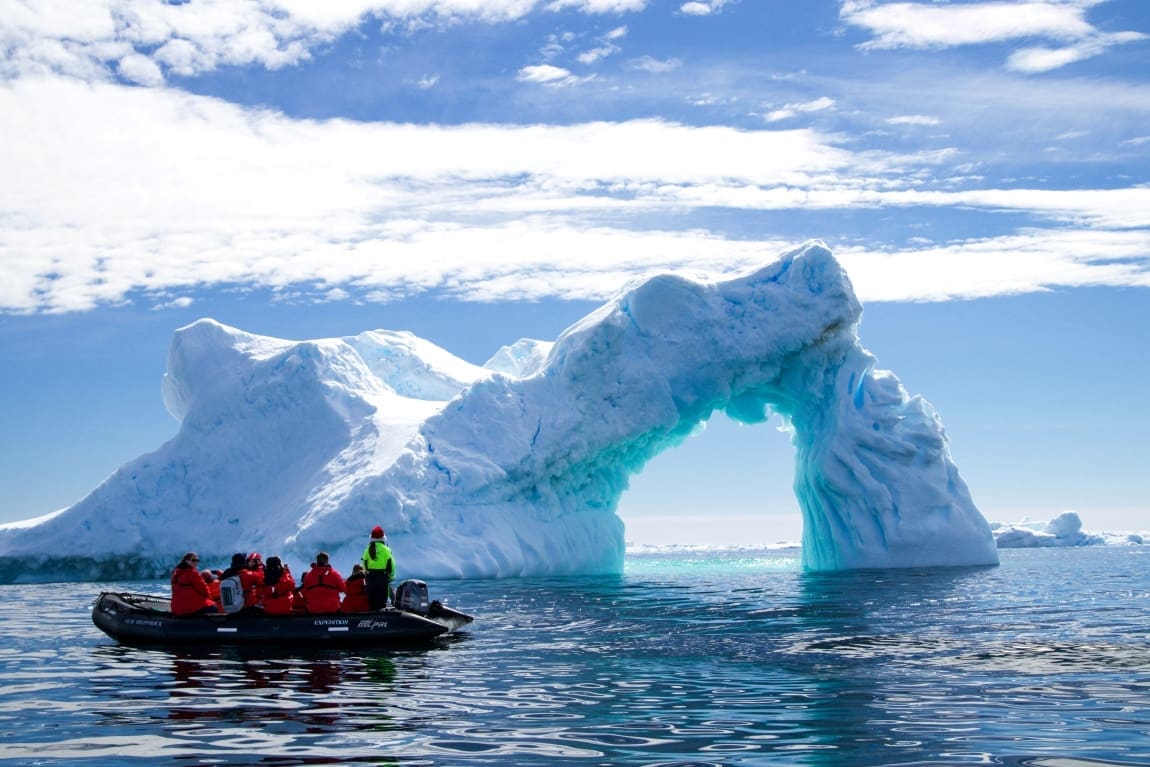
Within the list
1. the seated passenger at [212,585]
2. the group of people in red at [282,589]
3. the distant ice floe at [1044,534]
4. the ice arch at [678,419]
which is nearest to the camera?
the group of people in red at [282,589]

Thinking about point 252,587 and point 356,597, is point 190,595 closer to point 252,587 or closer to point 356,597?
point 252,587

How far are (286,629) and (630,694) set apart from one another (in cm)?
608

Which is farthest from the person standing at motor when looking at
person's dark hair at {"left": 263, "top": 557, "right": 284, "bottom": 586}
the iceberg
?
the iceberg

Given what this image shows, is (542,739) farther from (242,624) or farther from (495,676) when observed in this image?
(242,624)

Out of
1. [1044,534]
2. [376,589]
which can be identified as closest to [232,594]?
[376,589]

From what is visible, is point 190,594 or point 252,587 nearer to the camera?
point 190,594

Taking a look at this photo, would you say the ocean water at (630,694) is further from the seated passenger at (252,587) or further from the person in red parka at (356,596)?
the person in red parka at (356,596)

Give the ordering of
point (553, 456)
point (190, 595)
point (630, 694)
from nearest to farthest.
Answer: point (630, 694), point (190, 595), point (553, 456)

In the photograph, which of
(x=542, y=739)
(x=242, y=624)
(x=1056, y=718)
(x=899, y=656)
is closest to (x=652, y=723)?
(x=542, y=739)

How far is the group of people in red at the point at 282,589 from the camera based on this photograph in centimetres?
1492

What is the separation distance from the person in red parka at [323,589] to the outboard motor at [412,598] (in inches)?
32.4

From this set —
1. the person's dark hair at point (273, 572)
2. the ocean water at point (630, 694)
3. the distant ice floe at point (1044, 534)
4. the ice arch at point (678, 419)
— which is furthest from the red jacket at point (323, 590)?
the distant ice floe at point (1044, 534)

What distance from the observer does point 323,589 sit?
48.7ft

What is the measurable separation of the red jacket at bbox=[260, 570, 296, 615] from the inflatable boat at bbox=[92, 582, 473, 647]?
0.19 metres
